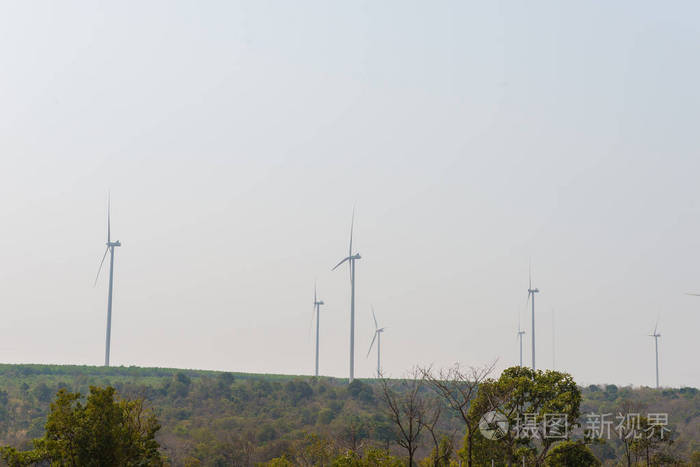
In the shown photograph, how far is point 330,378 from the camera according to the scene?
194m

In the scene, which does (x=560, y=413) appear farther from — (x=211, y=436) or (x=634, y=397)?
(x=634, y=397)

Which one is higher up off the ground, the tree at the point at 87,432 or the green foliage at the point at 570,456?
the tree at the point at 87,432

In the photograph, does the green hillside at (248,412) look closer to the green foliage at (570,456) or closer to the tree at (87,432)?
the green foliage at (570,456)

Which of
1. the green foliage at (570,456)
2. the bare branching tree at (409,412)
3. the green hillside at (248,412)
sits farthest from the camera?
the green hillside at (248,412)

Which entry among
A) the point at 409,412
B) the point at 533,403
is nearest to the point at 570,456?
the point at 533,403

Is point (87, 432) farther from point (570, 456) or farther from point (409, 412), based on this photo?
point (570, 456)

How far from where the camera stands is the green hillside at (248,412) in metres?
98.7

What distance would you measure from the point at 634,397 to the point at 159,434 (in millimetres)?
101431

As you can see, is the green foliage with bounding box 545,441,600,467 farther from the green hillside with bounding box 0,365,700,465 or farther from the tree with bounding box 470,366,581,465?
the green hillside with bounding box 0,365,700,465

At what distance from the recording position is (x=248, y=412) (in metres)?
130

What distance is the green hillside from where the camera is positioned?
98744 mm

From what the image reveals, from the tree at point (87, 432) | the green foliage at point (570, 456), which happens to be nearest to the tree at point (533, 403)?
the green foliage at point (570, 456)

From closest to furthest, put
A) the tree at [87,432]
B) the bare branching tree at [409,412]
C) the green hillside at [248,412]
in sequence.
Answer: the tree at [87,432] → the bare branching tree at [409,412] → the green hillside at [248,412]

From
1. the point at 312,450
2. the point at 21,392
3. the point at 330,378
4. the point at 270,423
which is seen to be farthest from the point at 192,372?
the point at 312,450
